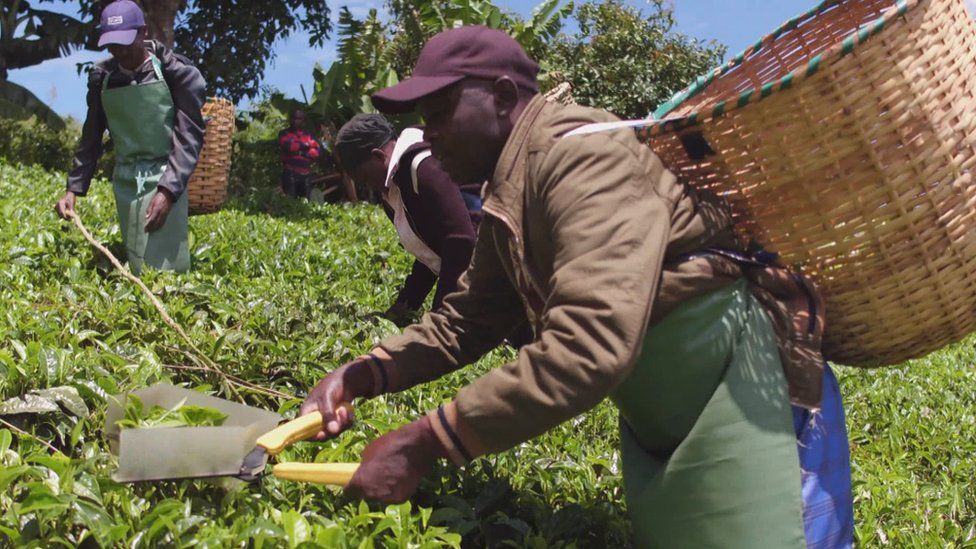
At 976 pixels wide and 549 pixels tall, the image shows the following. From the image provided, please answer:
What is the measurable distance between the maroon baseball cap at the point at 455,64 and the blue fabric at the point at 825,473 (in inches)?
40.3

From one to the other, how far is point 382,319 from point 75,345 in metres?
1.65

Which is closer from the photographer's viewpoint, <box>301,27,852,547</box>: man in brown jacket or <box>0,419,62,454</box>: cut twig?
<box>301,27,852,547</box>: man in brown jacket

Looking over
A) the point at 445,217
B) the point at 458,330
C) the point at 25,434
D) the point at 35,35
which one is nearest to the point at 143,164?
the point at 445,217

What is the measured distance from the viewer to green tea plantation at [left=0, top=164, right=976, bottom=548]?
2223 millimetres

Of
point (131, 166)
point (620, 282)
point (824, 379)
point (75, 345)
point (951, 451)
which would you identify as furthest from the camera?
point (131, 166)

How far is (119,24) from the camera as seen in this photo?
4820 mm

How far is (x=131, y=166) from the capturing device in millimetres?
5293

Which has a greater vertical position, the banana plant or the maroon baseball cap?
the banana plant

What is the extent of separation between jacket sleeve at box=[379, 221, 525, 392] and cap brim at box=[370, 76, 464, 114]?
59 centimetres

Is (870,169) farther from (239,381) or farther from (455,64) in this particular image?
(239,381)

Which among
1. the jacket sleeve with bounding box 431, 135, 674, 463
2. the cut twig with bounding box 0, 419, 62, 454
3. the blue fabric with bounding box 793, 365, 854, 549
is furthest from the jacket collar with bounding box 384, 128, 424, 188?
the blue fabric with bounding box 793, 365, 854, 549

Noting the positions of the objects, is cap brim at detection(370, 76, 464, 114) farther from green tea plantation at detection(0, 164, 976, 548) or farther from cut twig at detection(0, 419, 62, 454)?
cut twig at detection(0, 419, 62, 454)

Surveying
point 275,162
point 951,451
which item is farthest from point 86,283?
point 275,162

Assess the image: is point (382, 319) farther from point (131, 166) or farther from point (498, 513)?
point (498, 513)
